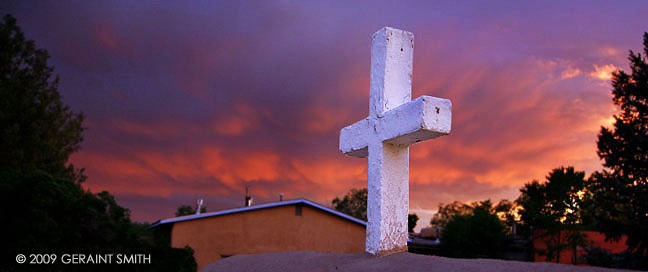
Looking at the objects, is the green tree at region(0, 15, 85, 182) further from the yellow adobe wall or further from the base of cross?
the base of cross

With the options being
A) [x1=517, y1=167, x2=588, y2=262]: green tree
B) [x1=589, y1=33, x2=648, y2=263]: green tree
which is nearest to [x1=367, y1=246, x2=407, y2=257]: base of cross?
[x1=589, y1=33, x2=648, y2=263]: green tree

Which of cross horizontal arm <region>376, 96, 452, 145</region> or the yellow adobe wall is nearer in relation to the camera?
cross horizontal arm <region>376, 96, 452, 145</region>

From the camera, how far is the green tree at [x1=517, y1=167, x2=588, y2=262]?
95.9ft

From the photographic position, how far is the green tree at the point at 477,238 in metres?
33.2

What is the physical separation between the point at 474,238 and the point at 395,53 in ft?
101

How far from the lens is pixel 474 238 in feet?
109

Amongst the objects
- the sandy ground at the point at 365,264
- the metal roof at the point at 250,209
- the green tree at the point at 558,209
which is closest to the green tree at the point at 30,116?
the metal roof at the point at 250,209

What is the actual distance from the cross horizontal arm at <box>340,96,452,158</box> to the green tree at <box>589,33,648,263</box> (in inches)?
565

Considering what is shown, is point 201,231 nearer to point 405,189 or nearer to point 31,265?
point 31,265

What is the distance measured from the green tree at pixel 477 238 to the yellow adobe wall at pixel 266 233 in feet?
45.8

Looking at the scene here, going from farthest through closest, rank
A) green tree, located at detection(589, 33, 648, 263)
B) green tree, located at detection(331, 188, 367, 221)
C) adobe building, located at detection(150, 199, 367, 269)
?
green tree, located at detection(331, 188, 367, 221)
adobe building, located at detection(150, 199, 367, 269)
green tree, located at detection(589, 33, 648, 263)

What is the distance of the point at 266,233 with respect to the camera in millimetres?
20672

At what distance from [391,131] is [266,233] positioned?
668 inches

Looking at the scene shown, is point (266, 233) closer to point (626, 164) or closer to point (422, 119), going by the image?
point (626, 164)
